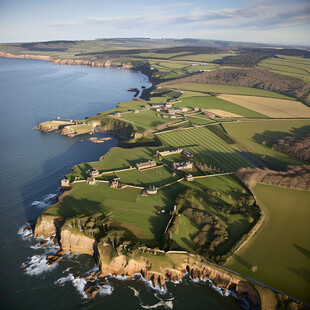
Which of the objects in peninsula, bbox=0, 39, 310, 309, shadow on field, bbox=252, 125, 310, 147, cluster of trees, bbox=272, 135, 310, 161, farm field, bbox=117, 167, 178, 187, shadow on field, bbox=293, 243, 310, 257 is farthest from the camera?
shadow on field, bbox=252, 125, 310, 147

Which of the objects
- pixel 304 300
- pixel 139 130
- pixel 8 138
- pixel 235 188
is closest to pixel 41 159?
pixel 8 138

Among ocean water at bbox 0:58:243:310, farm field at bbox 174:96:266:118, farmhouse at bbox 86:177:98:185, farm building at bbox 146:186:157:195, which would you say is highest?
farm field at bbox 174:96:266:118

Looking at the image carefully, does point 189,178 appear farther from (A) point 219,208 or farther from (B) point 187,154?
(B) point 187,154

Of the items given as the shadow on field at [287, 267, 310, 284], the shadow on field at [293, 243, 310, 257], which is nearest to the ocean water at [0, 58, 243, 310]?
the shadow on field at [287, 267, 310, 284]

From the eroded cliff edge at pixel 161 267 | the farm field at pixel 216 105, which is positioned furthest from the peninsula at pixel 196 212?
the farm field at pixel 216 105

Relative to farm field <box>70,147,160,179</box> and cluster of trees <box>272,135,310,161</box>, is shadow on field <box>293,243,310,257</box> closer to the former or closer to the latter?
cluster of trees <box>272,135,310,161</box>

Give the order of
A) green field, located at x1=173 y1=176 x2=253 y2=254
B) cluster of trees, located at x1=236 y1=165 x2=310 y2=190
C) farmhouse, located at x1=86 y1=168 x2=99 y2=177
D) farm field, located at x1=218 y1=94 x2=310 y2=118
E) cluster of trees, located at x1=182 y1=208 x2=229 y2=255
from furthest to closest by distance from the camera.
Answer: farm field, located at x1=218 y1=94 x2=310 y2=118 < farmhouse, located at x1=86 y1=168 x2=99 y2=177 < cluster of trees, located at x1=236 y1=165 x2=310 y2=190 < green field, located at x1=173 y1=176 x2=253 y2=254 < cluster of trees, located at x1=182 y1=208 x2=229 y2=255
